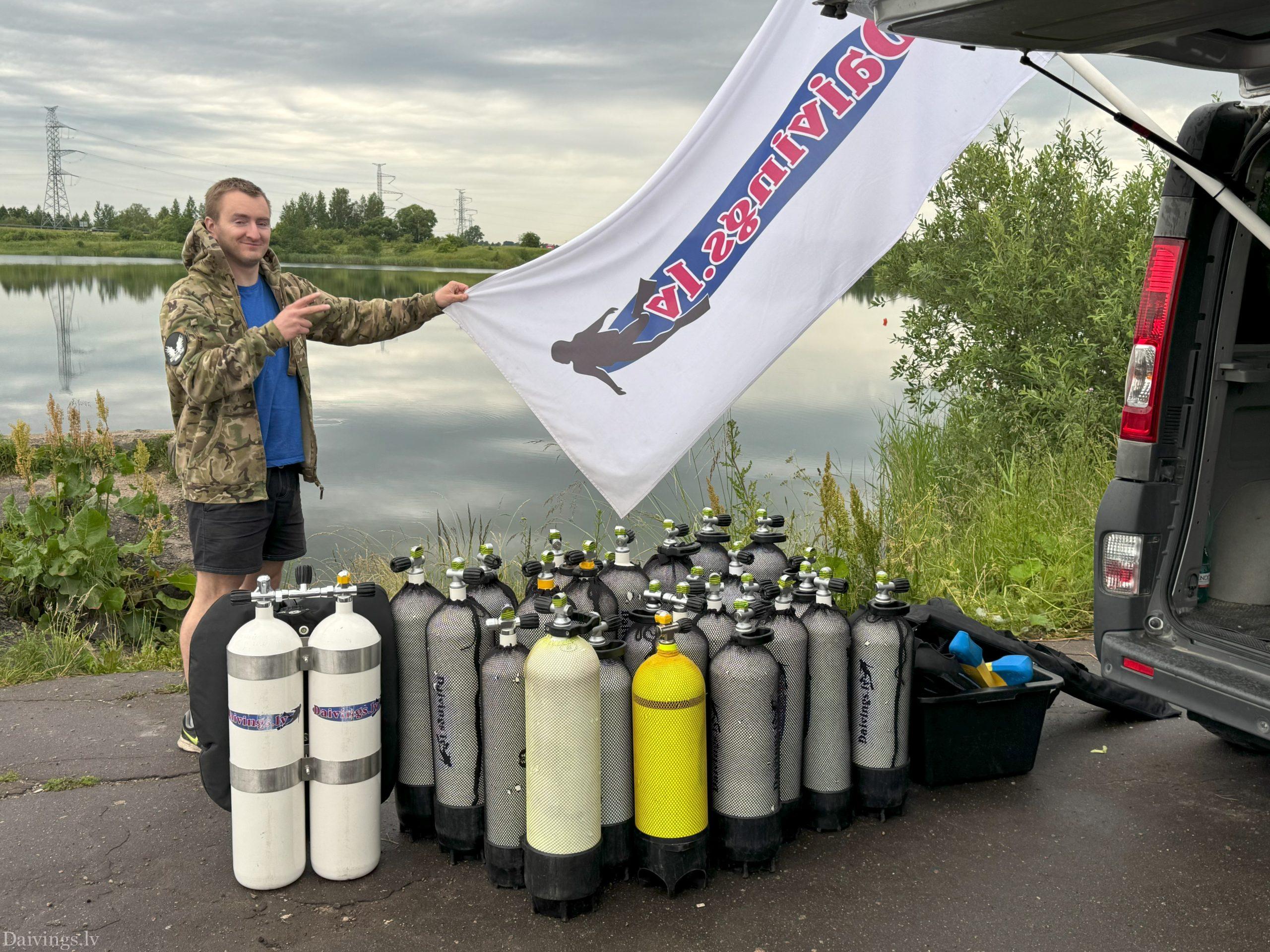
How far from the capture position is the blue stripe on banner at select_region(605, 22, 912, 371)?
4.78 m

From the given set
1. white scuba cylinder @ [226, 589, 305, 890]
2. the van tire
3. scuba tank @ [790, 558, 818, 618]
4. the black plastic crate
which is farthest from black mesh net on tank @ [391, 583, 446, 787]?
the van tire

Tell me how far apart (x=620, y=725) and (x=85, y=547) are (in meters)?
5.02

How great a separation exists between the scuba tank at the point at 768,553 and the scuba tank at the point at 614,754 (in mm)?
1054

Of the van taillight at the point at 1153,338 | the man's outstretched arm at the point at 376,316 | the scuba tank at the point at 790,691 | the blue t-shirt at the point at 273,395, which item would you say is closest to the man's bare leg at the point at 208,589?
the blue t-shirt at the point at 273,395

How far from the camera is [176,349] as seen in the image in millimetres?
4215

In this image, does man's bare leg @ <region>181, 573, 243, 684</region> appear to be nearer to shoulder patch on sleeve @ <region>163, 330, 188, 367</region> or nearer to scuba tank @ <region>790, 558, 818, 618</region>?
shoulder patch on sleeve @ <region>163, 330, 188, 367</region>

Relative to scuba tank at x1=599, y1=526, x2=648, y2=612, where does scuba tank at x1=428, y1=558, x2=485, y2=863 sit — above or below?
below

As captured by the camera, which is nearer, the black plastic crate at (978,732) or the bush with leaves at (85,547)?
the black plastic crate at (978,732)

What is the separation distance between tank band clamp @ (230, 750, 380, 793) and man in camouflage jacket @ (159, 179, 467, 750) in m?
1.12

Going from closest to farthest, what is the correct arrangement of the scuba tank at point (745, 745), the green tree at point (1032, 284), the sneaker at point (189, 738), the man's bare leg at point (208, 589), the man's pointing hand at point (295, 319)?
the scuba tank at point (745, 745)
the man's pointing hand at point (295, 319)
the man's bare leg at point (208, 589)
the sneaker at point (189, 738)
the green tree at point (1032, 284)

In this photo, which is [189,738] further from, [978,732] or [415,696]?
[978,732]

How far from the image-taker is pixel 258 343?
420 centimetres

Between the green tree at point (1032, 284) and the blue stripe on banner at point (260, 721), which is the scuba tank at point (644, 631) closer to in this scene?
→ the blue stripe on banner at point (260, 721)

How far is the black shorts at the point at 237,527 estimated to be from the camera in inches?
173
